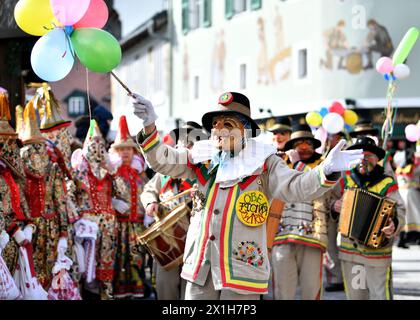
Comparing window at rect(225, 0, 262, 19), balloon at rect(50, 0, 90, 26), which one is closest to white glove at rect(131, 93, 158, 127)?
balloon at rect(50, 0, 90, 26)

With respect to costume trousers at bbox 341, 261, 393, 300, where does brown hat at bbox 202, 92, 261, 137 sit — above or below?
above

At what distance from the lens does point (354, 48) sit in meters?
25.0

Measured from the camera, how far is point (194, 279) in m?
5.67

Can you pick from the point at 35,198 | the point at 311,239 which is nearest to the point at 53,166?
the point at 35,198

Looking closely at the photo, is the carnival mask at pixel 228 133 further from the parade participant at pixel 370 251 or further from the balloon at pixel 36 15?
the parade participant at pixel 370 251

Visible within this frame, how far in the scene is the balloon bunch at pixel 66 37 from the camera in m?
5.25

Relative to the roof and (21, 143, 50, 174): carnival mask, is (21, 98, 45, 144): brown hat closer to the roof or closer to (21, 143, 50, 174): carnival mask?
(21, 143, 50, 174): carnival mask

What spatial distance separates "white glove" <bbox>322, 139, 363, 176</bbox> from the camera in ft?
17.5

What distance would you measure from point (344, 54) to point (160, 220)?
18091mm

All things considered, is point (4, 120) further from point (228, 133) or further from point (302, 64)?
point (302, 64)

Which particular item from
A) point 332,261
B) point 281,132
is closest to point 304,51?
point 332,261

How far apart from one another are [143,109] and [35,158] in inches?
113

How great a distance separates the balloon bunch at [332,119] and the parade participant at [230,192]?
4879 mm

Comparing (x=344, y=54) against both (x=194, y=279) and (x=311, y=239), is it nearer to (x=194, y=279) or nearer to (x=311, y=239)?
(x=311, y=239)
